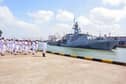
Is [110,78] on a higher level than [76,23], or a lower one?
lower

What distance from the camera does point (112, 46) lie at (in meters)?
71.6

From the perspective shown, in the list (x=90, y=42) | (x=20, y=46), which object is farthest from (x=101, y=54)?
(x=20, y=46)

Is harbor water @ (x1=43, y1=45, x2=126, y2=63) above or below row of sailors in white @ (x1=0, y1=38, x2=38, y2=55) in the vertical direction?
below

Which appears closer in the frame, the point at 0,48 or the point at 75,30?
the point at 0,48

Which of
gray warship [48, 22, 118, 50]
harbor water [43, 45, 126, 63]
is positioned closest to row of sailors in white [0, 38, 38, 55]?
harbor water [43, 45, 126, 63]

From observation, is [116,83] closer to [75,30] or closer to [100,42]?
[100,42]

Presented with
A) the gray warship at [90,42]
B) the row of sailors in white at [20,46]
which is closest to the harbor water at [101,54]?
the gray warship at [90,42]

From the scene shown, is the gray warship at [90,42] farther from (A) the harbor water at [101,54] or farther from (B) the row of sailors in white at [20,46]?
(B) the row of sailors in white at [20,46]

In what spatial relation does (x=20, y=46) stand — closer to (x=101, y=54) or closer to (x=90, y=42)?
(x=101, y=54)

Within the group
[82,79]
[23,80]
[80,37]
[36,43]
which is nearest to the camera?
[23,80]

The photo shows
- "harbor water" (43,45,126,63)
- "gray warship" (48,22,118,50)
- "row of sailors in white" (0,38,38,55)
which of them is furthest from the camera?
"gray warship" (48,22,118,50)

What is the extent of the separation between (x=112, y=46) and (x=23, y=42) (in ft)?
172

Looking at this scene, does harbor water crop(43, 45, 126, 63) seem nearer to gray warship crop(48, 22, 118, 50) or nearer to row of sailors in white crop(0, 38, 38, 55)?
gray warship crop(48, 22, 118, 50)

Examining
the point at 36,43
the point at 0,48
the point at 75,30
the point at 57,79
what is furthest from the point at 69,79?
the point at 75,30
